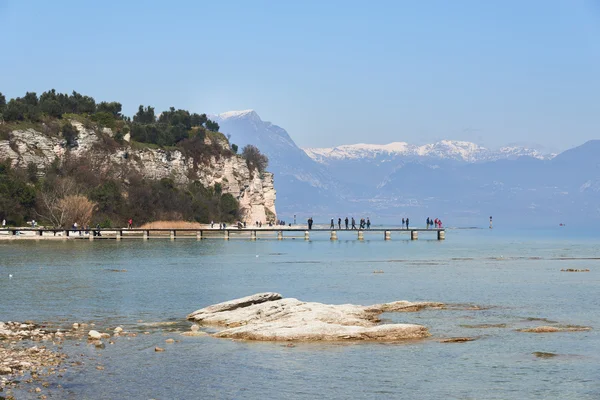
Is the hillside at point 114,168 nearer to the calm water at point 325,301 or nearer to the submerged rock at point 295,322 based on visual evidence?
the calm water at point 325,301

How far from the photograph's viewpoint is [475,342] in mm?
31672

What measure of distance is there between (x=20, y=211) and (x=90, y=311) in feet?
286

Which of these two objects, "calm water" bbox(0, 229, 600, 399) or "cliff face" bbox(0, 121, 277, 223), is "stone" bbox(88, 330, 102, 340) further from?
"cliff face" bbox(0, 121, 277, 223)

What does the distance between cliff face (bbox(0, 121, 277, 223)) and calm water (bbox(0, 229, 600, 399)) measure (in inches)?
2328

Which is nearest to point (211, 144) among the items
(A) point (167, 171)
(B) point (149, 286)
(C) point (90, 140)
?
(A) point (167, 171)

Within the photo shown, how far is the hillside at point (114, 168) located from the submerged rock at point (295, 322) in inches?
3401

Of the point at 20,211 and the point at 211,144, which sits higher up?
the point at 211,144

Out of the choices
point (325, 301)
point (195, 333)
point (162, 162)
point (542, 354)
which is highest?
point (162, 162)

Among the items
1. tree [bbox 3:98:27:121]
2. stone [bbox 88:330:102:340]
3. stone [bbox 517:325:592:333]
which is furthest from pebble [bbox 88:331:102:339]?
tree [bbox 3:98:27:121]

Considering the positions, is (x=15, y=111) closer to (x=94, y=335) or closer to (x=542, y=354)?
(x=94, y=335)

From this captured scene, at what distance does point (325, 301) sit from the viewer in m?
45.5

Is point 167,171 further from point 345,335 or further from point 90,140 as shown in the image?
point 345,335

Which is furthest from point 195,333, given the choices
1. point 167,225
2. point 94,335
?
point 167,225

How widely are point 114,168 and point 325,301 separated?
365 feet
